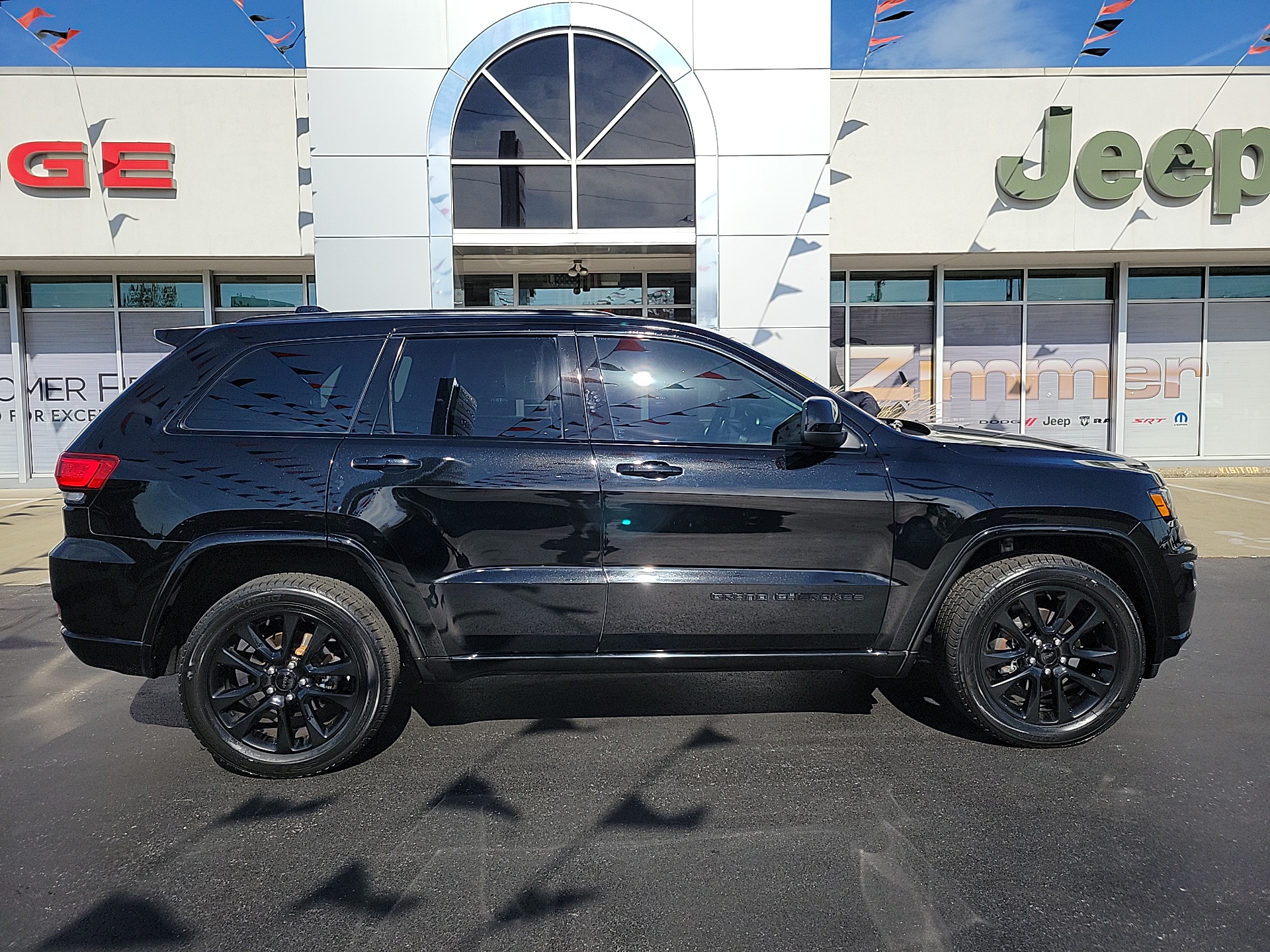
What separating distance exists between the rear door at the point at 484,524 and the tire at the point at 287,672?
255mm

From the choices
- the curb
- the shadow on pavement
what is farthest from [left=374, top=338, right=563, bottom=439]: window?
the curb

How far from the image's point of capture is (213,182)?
37.9 feet

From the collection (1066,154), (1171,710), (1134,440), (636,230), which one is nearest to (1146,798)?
(1171,710)

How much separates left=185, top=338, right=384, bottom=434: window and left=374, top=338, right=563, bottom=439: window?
0.17 meters

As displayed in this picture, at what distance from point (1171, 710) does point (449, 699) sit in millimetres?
3565

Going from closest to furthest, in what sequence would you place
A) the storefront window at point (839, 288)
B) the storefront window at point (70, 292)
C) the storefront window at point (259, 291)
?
the storefront window at point (70, 292), the storefront window at point (259, 291), the storefront window at point (839, 288)

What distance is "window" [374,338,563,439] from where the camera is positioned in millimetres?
3441

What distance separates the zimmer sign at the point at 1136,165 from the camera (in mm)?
11914

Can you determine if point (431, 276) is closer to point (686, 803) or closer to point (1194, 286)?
point (686, 803)

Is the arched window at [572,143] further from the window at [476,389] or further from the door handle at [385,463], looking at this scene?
the door handle at [385,463]

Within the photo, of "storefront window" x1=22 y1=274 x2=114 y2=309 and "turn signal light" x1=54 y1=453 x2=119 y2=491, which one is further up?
"storefront window" x1=22 y1=274 x2=114 y2=309

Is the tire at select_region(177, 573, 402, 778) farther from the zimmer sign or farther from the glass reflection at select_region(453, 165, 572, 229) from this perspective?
the zimmer sign

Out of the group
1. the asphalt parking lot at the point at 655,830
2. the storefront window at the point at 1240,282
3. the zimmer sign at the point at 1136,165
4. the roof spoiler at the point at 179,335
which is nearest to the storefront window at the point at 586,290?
the zimmer sign at the point at 1136,165

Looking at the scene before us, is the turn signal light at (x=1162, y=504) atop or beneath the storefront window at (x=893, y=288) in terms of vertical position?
beneath
